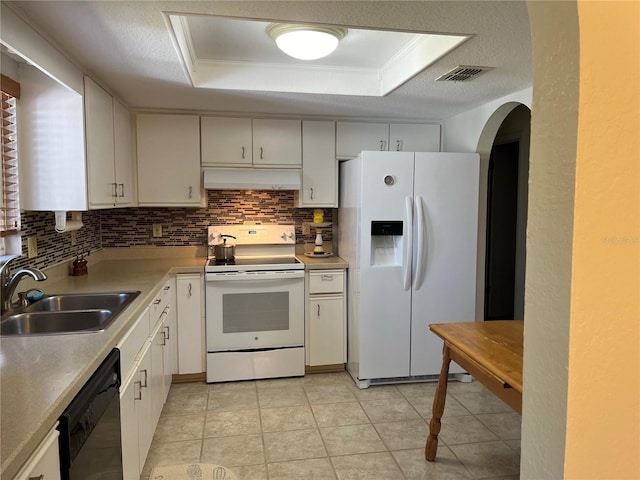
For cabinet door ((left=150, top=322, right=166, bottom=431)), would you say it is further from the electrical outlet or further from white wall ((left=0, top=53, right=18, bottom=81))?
white wall ((left=0, top=53, right=18, bottom=81))

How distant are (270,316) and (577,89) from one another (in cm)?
296

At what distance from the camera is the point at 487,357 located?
1834 mm

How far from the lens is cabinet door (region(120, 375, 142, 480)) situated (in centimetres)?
184

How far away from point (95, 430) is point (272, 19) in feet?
5.25

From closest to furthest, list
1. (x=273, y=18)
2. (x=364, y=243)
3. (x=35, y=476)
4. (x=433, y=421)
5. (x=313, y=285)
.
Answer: (x=35, y=476), (x=273, y=18), (x=433, y=421), (x=364, y=243), (x=313, y=285)

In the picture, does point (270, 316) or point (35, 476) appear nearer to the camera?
point (35, 476)

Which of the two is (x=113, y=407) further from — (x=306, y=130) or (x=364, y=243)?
(x=306, y=130)

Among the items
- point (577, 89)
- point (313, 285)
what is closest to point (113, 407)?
point (577, 89)

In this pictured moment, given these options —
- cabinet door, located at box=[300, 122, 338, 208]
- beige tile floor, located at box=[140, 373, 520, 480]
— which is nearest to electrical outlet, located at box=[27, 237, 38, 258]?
beige tile floor, located at box=[140, 373, 520, 480]

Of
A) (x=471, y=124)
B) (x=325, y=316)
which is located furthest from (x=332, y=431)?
(x=471, y=124)

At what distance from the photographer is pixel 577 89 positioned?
818 mm

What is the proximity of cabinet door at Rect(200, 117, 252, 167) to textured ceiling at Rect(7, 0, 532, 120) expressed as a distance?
252mm

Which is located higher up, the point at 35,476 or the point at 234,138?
the point at 234,138

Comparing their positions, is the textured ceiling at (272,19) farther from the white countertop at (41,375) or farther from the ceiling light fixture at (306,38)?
the white countertop at (41,375)
